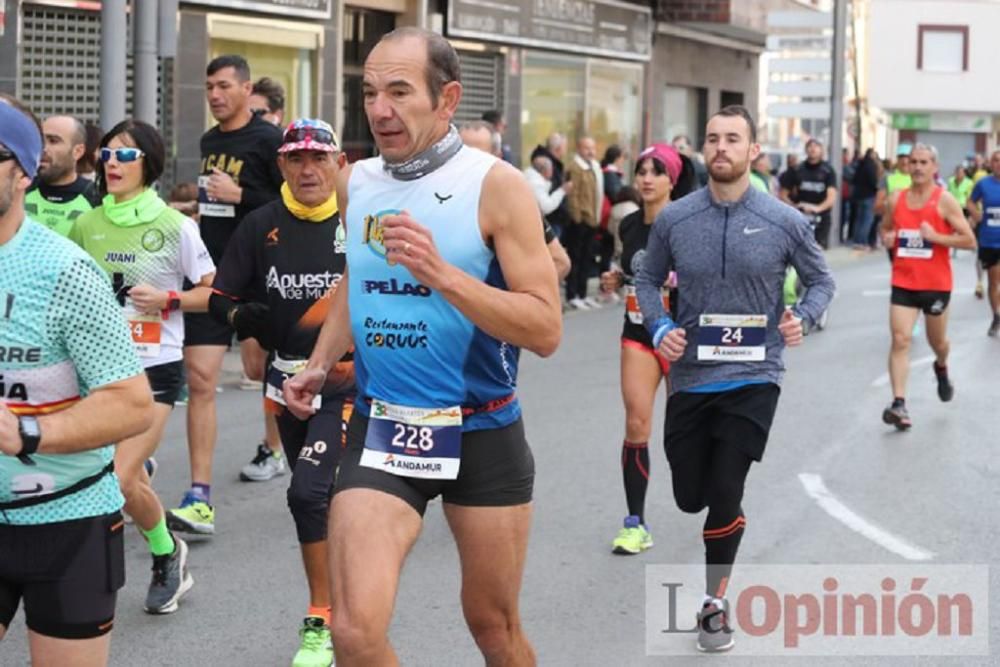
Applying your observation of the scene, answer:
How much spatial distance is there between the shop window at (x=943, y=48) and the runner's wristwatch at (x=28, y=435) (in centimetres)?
7019

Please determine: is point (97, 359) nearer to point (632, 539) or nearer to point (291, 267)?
point (291, 267)

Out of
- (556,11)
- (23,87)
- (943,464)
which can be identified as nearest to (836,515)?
(943,464)

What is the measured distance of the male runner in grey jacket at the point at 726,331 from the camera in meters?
6.44

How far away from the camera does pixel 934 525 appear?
860 centimetres

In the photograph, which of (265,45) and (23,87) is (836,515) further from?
(265,45)

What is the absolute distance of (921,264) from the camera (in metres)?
11.8

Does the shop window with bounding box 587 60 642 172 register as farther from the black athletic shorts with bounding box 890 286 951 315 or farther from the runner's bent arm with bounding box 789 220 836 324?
the runner's bent arm with bounding box 789 220 836 324

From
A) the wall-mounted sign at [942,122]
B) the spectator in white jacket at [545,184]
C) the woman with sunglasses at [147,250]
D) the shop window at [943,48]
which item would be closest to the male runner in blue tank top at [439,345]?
the woman with sunglasses at [147,250]

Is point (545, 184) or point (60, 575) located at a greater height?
point (545, 184)

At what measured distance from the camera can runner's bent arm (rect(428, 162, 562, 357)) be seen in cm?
429

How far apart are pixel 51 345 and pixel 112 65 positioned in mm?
8455

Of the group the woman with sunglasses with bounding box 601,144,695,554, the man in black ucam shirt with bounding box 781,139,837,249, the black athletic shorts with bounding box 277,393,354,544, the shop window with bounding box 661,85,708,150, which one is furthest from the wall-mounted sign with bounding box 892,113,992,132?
the black athletic shorts with bounding box 277,393,354,544

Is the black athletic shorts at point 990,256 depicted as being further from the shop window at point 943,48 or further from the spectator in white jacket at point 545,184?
the shop window at point 943,48

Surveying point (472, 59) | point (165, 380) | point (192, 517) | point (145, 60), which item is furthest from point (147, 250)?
point (472, 59)
